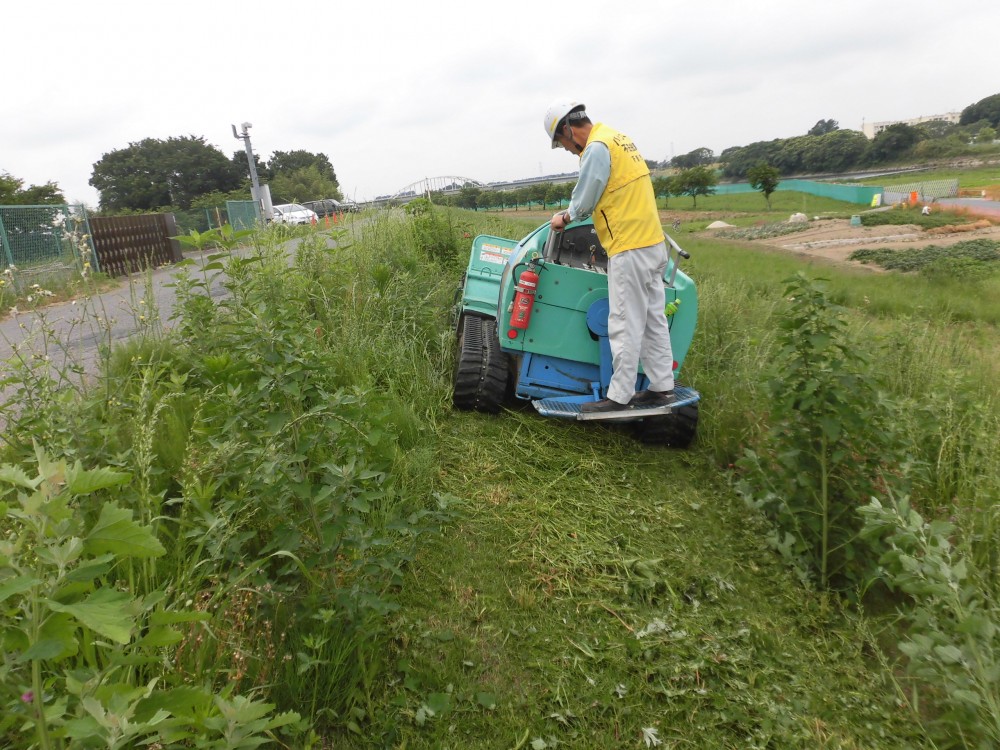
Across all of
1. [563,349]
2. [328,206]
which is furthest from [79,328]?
[328,206]

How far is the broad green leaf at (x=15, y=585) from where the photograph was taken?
101 centimetres

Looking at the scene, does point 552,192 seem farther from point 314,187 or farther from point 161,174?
point 161,174

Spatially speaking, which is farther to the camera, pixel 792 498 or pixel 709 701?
pixel 792 498

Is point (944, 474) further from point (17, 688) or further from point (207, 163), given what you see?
point (207, 163)

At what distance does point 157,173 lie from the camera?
58500mm

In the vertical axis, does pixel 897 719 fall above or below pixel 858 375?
below

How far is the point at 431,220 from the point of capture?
940 cm

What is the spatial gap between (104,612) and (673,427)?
4.09 m

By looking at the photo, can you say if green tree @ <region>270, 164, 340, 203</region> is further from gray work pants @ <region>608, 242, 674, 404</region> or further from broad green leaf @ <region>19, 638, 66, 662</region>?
broad green leaf @ <region>19, 638, 66, 662</region>

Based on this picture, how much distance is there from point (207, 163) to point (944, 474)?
6776 centimetres

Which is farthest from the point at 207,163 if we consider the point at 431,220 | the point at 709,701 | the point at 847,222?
the point at 709,701

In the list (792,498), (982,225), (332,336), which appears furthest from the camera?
(982,225)

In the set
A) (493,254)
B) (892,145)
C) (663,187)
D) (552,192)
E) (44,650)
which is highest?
(892,145)

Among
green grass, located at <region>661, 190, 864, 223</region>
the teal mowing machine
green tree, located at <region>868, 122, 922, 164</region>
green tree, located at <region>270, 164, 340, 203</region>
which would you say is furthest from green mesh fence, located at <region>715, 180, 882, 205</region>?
the teal mowing machine
